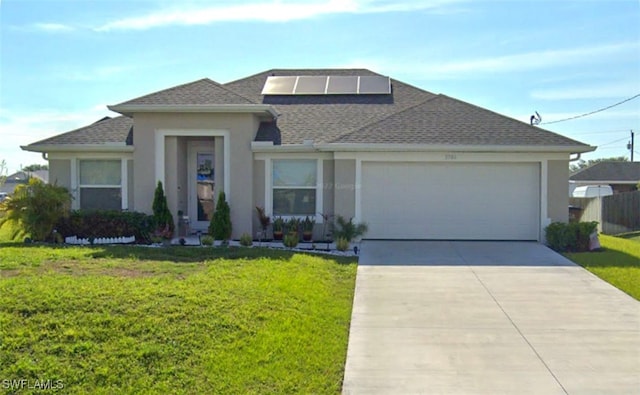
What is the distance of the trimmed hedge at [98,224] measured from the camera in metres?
14.1

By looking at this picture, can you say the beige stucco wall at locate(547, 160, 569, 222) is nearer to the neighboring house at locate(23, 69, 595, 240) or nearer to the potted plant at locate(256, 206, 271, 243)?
the neighboring house at locate(23, 69, 595, 240)

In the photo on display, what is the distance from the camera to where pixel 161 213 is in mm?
14398

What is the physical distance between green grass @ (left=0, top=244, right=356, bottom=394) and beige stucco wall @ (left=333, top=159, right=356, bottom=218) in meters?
5.17

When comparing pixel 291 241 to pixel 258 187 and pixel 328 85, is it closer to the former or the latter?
pixel 258 187

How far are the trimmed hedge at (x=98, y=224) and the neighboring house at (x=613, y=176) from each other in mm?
35927

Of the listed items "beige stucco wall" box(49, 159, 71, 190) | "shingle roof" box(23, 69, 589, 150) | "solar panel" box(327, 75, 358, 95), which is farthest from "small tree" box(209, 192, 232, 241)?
"solar panel" box(327, 75, 358, 95)

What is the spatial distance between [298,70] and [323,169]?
281 inches

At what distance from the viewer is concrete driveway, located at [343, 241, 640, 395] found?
19.0ft

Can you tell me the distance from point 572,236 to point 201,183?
10.1 meters

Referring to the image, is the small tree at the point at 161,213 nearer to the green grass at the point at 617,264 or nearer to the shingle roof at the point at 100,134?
the shingle roof at the point at 100,134

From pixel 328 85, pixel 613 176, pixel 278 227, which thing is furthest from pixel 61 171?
pixel 613 176

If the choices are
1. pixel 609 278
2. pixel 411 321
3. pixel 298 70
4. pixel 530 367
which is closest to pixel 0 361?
pixel 411 321

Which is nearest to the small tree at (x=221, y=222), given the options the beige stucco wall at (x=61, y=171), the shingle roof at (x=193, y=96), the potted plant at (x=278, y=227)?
the potted plant at (x=278, y=227)

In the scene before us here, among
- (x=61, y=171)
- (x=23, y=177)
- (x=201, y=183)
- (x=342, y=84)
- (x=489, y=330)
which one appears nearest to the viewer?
(x=489, y=330)
